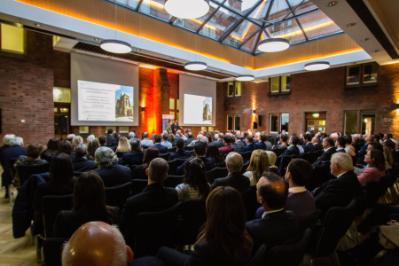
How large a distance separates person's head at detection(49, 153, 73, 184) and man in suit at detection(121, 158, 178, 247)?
796 millimetres

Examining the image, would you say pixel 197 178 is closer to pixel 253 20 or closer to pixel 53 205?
pixel 53 205

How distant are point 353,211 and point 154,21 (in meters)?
8.86

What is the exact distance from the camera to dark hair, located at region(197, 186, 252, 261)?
44.7 inches

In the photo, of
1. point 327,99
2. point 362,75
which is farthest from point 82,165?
point 362,75

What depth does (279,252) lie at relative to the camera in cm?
118

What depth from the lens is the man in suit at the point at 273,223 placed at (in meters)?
1.42

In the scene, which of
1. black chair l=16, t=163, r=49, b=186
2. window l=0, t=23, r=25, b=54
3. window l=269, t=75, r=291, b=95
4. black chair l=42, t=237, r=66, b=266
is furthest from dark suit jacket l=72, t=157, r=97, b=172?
window l=269, t=75, r=291, b=95

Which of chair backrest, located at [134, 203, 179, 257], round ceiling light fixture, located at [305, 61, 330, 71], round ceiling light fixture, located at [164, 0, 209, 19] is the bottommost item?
chair backrest, located at [134, 203, 179, 257]

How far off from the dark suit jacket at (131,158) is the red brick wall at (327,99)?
33.8ft

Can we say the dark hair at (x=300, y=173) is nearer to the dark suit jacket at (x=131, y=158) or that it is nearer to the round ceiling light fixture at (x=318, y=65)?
the dark suit jacket at (x=131, y=158)

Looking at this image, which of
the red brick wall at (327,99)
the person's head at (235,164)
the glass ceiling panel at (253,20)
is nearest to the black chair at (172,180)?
the person's head at (235,164)

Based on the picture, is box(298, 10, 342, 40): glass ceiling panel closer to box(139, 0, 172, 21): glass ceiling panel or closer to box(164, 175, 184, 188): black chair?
box(139, 0, 172, 21): glass ceiling panel

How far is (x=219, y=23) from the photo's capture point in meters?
10.3

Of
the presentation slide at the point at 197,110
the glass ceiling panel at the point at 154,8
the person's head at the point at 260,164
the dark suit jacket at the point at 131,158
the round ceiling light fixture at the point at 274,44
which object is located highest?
the glass ceiling panel at the point at 154,8
